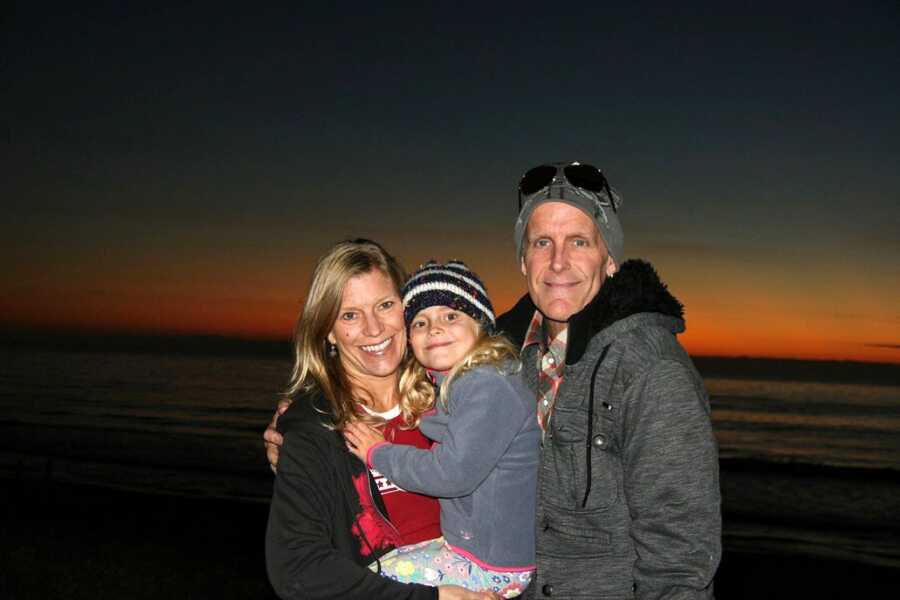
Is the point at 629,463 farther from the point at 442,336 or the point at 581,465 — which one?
the point at 442,336

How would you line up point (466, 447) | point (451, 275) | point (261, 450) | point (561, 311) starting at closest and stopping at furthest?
point (466, 447) → point (561, 311) → point (451, 275) → point (261, 450)

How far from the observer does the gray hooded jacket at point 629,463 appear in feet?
7.98

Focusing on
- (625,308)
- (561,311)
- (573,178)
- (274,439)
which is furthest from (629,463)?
(274,439)

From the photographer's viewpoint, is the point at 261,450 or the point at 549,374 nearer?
the point at 549,374

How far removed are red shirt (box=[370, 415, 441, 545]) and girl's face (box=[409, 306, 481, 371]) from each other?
507 mm

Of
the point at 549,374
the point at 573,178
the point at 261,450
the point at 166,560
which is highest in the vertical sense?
the point at 573,178

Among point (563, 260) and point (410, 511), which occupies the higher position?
point (563, 260)

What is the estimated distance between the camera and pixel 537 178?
141 inches

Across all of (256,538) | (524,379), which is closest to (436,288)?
(524,379)

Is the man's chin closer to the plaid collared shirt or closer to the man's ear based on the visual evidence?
the plaid collared shirt

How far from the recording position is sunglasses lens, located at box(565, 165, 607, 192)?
3.46 metres

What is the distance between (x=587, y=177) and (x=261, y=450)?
19508 millimetres

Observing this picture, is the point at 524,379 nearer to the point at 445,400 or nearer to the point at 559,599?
the point at 445,400

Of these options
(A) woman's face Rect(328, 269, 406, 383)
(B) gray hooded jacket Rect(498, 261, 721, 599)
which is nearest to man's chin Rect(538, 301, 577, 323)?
(B) gray hooded jacket Rect(498, 261, 721, 599)
